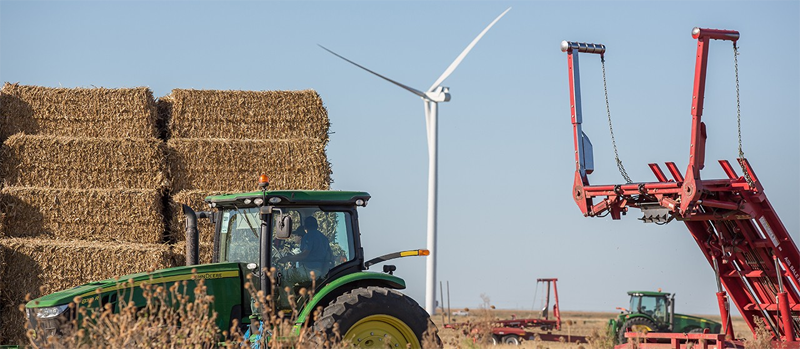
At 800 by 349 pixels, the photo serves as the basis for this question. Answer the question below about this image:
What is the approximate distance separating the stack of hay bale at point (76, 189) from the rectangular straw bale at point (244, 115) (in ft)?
1.47

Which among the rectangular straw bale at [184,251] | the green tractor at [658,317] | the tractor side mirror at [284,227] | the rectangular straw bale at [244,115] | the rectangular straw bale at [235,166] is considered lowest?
the green tractor at [658,317]

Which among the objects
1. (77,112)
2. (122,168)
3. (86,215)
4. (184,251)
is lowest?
(184,251)

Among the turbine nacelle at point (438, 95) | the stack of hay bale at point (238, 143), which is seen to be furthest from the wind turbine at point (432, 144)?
the stack of hay bale at point (238, 143)

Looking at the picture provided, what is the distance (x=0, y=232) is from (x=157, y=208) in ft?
6.51

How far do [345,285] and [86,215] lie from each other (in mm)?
5005

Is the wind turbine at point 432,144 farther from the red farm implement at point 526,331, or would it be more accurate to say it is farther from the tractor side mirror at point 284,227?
the tractor side mirror at point 284,227

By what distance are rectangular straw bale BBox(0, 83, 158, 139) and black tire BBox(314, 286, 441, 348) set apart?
5.39 meters

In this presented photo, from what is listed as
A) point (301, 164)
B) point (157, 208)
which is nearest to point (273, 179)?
point (301, 164)

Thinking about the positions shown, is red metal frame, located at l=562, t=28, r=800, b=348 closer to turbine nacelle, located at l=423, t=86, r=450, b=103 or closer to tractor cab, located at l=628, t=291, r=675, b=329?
tractor cab, located at l=628, t=291, r=675, b=329

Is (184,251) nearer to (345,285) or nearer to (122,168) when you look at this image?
(122,168)

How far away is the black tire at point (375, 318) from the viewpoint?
8.52m

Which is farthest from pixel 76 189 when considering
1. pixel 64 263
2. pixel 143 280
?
pixel 143 280

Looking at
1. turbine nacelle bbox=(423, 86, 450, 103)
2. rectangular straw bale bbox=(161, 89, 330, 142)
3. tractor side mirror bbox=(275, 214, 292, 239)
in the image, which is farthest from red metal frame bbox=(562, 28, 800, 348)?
turbine nacelle bbox=(423, 86, 450, 103)

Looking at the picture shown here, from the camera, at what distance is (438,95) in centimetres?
2408
